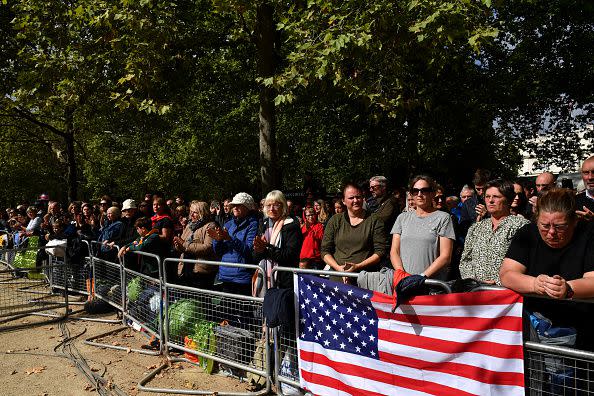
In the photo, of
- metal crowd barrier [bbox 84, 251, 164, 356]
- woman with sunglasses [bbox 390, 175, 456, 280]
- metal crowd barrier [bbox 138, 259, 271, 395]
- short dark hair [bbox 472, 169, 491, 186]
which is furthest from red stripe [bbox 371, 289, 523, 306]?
short dark hair [bbox 472, 169, 491, 186]

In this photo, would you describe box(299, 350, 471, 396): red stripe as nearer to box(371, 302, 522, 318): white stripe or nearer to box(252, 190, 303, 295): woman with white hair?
box(371, 302, 522, 318): white stripe

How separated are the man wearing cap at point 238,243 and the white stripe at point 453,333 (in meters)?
2.30

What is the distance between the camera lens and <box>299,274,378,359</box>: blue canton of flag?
3992 millimetres

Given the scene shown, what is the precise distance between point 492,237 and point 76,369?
5.11 metres

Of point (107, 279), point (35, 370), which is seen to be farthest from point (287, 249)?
point (107, 279)

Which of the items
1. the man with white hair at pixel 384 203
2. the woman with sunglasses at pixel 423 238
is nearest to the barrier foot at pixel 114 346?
the man with white hair at pixel 384 203

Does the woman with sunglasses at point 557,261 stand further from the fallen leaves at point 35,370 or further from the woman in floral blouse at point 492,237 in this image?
the fallen leaves at point 35,370

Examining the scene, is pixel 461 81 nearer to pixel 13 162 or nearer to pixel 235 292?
pixel 235 292

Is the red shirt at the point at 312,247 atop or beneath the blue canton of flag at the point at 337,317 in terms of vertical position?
atop

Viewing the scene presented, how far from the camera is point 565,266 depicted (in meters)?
3.17

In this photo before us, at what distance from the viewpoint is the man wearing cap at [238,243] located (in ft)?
18.9

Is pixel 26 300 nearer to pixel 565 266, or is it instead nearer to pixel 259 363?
pixel 259 363

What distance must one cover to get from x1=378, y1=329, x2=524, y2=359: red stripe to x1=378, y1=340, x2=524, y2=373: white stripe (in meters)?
0.02

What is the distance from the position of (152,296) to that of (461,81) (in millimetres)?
14776
